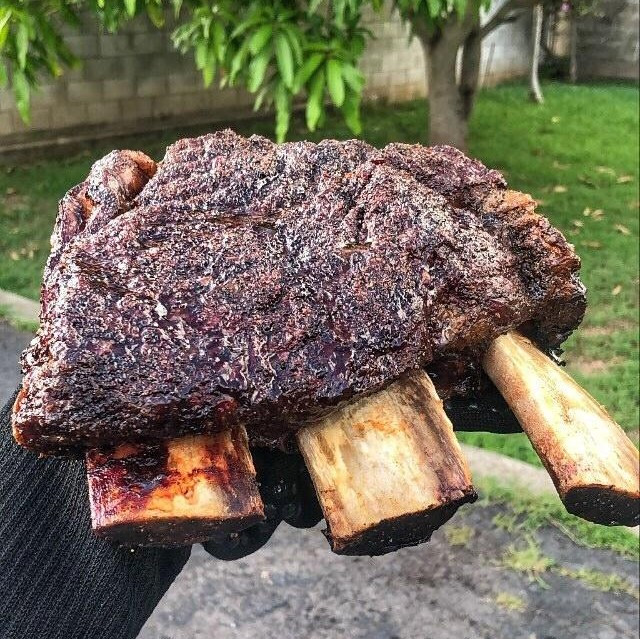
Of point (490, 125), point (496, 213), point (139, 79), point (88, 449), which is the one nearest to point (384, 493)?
point (88, 449)

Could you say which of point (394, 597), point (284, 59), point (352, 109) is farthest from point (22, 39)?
point (394, 597)

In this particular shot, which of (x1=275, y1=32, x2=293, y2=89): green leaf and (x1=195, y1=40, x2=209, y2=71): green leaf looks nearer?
(x1=275, y1=32, x2=293, y2=89): green leaf

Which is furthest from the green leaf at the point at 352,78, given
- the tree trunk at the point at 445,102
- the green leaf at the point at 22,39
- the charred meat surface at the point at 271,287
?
the tree trunk at the point at 445,102

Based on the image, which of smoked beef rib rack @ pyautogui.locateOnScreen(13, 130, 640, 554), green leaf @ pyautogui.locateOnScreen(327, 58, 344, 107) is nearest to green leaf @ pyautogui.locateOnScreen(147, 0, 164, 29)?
green leaf @ pyautogui.locateOnScreen(327, 58, 344, 107)

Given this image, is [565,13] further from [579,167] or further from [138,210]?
[138,210]

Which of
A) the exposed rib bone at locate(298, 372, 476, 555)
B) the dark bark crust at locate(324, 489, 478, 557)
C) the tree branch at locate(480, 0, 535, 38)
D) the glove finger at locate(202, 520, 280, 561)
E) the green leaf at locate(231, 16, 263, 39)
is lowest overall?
the glove finger at locate(202, 520, 280, 561)

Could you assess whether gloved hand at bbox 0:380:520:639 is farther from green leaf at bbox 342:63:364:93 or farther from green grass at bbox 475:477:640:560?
green leaf at bbox 342:63:364:93
